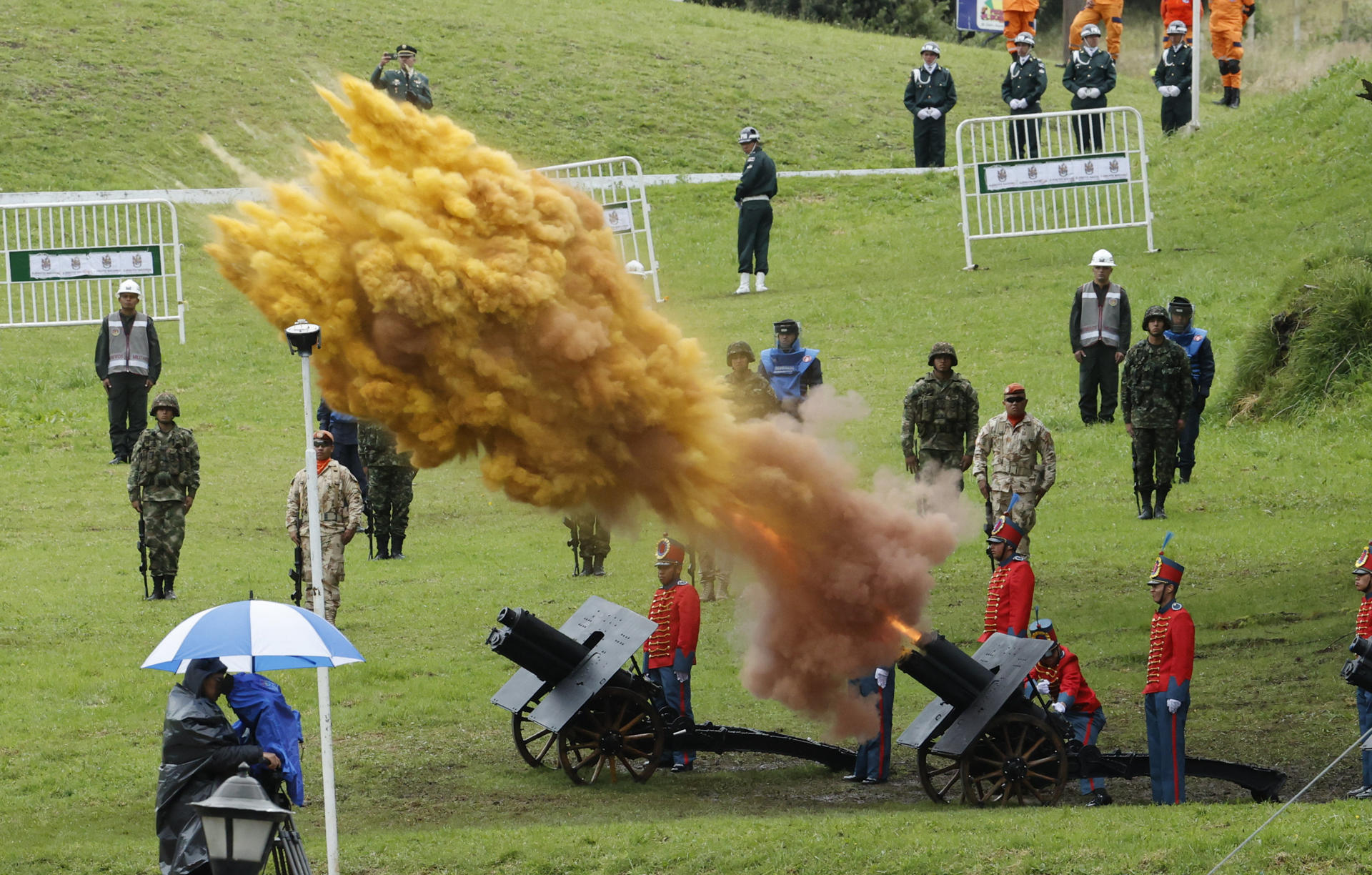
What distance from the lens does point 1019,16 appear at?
36.2 m

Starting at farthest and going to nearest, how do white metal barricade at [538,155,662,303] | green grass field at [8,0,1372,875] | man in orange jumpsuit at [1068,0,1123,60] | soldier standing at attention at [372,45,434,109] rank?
man in orange jumpsuit at [1068,0,1123,60]
soldier standing at attention at [372,45,434,109]
white metal barricade at [538,155,662,303]
green grass field at [8,0,1372,875]

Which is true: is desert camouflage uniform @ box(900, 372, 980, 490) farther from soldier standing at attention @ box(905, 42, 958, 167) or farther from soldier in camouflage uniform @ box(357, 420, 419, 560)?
soldier standing at attention @ box(905, 42, 958, 167)

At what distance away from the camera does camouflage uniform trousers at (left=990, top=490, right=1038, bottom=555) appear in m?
16.9

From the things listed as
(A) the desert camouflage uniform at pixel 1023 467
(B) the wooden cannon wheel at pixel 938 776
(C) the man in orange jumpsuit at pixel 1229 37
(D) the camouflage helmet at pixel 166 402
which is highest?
(C) the man in orange jumpsuit at pixel 1229 37

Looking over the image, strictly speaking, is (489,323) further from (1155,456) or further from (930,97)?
(930,97)

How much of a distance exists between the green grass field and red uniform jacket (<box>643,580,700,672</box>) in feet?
2.24

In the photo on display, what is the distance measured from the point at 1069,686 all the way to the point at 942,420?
560 cm

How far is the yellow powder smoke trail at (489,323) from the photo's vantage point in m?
11.0

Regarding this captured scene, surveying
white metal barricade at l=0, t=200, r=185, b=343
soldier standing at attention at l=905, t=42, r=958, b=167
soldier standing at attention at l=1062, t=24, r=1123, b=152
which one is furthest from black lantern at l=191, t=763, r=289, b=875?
soldier standing at attention at l=905, t=42, r=958, b=167

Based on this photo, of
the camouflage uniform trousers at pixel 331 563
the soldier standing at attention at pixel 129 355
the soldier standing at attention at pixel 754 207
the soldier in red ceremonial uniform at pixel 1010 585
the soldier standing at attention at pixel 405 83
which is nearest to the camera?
the soldier in red ceremonial uniform at pixel 1010 585


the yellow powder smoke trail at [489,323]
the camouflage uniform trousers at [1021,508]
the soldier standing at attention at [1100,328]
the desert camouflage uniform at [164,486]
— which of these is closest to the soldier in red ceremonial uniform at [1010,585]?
the yellow powder smoke trail at [489,323]

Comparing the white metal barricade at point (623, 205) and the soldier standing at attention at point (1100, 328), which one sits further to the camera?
the white metal barricade at point (623, 205)

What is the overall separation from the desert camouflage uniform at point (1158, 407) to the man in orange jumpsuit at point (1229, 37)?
1951cm

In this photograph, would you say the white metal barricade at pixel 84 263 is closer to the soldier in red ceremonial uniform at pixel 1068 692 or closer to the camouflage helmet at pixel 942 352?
the camouflage helmet at pixel 942 352
